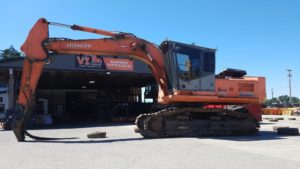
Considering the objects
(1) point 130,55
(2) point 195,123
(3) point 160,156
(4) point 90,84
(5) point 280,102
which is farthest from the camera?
(5) point 280,102

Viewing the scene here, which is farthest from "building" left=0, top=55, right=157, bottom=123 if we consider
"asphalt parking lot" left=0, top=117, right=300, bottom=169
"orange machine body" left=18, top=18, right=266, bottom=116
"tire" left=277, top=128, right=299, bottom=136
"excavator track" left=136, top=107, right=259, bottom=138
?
Answer: "asphalt parking lot" left=0, top=117, right=300, bottom=169

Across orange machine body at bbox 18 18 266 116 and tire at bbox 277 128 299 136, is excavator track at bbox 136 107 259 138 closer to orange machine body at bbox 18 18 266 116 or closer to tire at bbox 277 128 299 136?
orange machine body at bbox 18 18 266 116

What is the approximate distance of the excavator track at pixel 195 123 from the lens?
54.5 feet

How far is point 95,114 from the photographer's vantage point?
46.3 metres

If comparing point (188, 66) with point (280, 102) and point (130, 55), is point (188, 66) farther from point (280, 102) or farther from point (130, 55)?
point (280, 102)

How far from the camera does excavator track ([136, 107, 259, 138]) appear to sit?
1662cm

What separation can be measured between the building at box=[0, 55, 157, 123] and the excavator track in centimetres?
1364

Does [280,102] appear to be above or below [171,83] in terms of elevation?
above

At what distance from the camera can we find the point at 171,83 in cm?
1733

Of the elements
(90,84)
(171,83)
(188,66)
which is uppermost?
(90,84)

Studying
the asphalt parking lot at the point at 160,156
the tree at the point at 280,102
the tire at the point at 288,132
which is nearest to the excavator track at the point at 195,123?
the tire at the point at 288,132

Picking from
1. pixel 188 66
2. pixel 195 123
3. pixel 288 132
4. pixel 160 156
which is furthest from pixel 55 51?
pixel 288 132

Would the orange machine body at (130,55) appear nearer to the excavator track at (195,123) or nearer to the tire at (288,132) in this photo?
the excavator track at (195,123)

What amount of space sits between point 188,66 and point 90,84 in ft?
104
